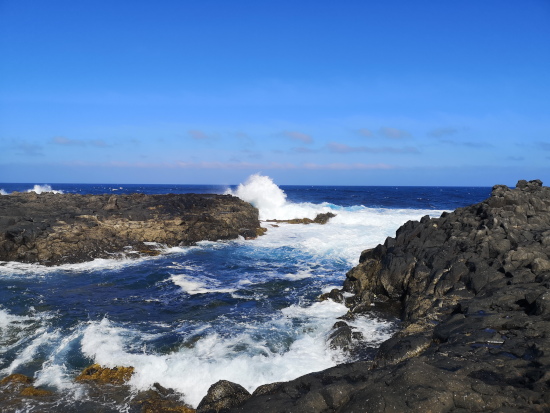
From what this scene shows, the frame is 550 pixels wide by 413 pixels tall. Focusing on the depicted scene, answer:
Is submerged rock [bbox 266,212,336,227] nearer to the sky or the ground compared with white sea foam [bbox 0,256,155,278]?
nearer to the sky

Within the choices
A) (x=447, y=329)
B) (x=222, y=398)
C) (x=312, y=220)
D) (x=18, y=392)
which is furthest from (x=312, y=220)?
(x=222, y=398)

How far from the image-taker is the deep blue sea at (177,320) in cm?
964

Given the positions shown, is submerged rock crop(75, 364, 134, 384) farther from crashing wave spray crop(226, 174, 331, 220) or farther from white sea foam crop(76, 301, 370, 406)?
crashing wave spray crop(226, 174, 331, 220)

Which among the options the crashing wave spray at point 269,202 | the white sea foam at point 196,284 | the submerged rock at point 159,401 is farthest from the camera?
the crashing wave spray at point 269,202

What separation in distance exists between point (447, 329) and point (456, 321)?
613mm

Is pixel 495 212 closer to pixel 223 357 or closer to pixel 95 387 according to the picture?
pixel 223 357

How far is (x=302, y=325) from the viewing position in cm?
1255

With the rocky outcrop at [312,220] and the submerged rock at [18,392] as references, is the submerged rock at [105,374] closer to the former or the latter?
the submerged rock at [18,392]

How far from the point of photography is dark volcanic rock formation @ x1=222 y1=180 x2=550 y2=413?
19.5 feet

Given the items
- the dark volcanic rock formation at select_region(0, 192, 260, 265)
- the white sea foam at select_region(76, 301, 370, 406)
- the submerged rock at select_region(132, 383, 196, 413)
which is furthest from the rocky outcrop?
the submerged rock at select_region(132, 383, 196, 413)

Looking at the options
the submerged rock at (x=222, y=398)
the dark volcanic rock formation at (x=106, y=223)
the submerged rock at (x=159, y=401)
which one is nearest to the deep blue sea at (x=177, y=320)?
the submerged rock at (x=159, y=401)

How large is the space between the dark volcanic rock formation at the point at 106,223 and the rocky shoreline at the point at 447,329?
561 inches

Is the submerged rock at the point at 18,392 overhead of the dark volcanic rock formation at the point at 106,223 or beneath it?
beneath

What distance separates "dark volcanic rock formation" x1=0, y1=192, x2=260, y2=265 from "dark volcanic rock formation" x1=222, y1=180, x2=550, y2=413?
14644 mm
